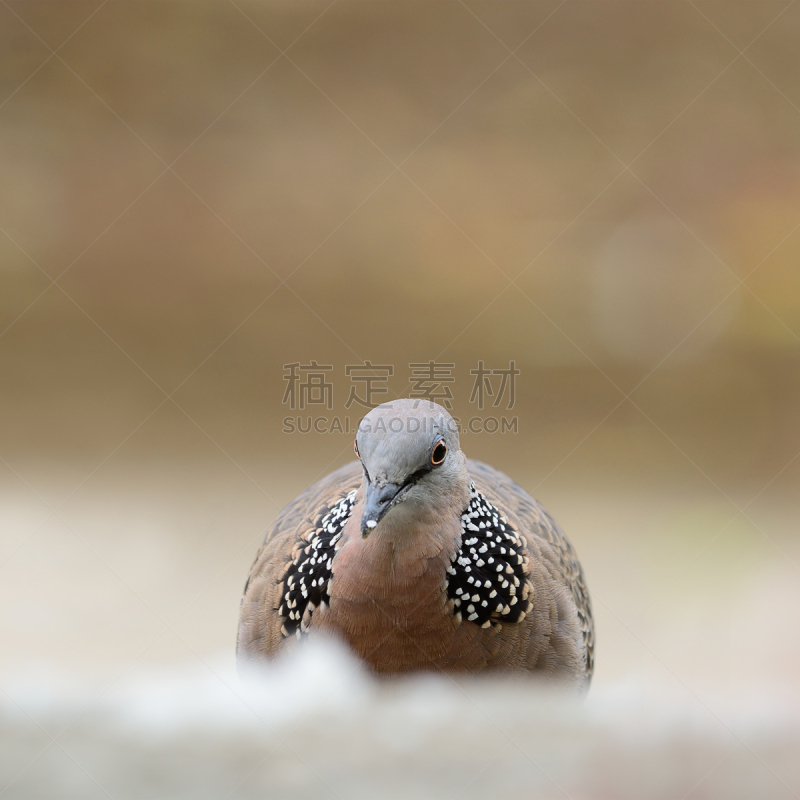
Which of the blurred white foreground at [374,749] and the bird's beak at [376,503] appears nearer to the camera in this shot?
the blurred white foreground at [374,749]

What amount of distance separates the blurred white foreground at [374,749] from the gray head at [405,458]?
834 mm

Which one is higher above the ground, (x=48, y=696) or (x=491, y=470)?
(x=491, y=470)

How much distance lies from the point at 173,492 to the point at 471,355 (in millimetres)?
2337

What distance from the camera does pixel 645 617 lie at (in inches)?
186

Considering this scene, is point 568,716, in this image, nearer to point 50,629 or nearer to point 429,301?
point 50,629

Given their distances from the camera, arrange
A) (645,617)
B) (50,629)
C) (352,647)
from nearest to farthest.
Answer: (352,647)
(50,629)
(645,617)

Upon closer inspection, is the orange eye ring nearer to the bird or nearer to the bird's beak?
the bird

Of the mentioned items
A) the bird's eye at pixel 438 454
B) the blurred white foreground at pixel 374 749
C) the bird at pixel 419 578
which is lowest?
the blurred white foreground at pixel 374 749

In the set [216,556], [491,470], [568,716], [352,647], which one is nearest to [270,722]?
[568,716]

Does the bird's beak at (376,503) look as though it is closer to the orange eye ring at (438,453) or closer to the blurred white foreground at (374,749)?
the orange eye ring at (438,453)

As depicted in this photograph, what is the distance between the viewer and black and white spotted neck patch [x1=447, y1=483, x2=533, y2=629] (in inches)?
73.1

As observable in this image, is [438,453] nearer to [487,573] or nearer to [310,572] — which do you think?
[487,573]

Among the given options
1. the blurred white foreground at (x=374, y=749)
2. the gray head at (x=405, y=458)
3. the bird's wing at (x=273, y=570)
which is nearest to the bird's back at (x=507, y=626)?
the bird's wing at (x=273, y=570)

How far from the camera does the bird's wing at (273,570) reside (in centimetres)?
206
